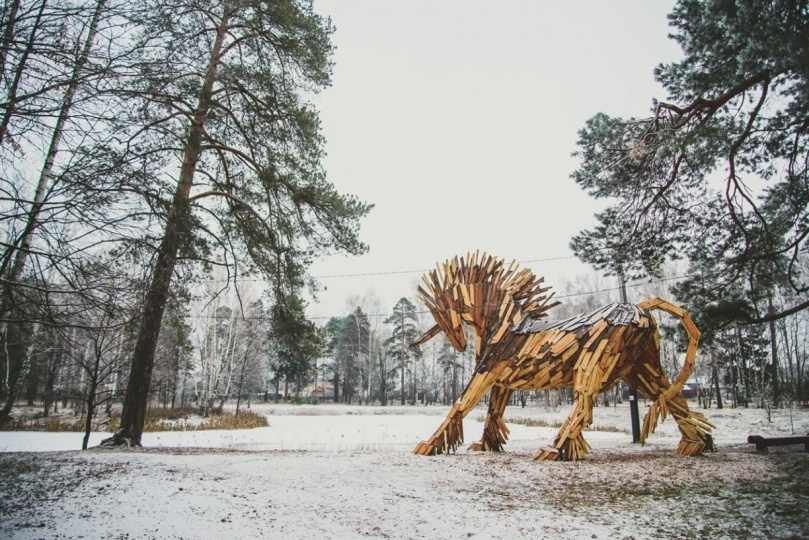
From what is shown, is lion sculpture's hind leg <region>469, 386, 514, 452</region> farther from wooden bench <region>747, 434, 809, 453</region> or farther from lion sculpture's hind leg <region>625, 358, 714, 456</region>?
wooden bench <region>747, 434, 809, 453</region>

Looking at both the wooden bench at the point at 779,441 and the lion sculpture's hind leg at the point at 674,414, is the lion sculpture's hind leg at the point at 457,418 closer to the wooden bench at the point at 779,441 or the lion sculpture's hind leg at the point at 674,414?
the lion sculpture's hind leg at the point at 674,414

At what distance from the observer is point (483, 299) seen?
7953mm

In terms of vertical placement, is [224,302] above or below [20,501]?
above

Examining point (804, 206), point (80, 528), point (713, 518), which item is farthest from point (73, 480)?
point (804, 206)

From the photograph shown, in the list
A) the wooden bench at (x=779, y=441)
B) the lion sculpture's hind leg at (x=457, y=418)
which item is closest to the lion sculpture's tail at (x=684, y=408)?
the wooden bench at (x=779, y=441)

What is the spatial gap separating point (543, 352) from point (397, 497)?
12.2 feet

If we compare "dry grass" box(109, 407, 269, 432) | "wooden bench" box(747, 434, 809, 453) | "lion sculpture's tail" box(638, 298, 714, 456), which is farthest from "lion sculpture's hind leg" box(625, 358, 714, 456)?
"dry grass" box(109, 407, 269, 432)

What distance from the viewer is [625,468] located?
595 centimetres

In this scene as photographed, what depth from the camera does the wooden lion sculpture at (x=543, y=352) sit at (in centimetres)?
686

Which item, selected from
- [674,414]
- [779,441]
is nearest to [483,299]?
[674,414]

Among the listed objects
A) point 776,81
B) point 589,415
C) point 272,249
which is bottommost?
point 589,415

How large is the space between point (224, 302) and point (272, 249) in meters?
18.4

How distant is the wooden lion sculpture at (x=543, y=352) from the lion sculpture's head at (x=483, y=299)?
0.02 meters

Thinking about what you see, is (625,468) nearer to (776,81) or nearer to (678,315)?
(678,315)
